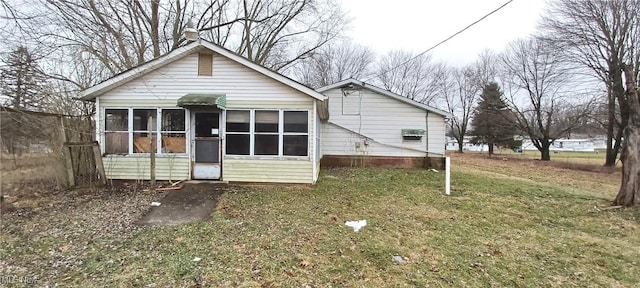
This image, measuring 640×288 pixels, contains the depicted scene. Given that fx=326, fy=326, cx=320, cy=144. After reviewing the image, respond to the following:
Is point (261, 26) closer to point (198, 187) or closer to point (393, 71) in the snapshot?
point (198, 187)

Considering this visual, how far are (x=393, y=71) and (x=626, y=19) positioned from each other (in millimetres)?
24000

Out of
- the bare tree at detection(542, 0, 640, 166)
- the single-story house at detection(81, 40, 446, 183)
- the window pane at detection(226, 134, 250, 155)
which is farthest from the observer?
the bare tree at detection(542, 0, 640, 166)

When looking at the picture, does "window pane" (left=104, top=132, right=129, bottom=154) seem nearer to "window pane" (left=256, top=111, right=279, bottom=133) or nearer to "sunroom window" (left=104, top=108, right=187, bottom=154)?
"sunroom window" (left=104, top=108, right=187, bottom=154)

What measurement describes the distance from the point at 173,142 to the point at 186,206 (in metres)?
2.68

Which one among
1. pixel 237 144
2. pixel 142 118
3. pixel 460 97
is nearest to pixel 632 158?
pixel 237 144

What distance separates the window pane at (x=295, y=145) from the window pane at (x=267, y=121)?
1.43ft

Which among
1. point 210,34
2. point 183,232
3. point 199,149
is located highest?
point 210,34

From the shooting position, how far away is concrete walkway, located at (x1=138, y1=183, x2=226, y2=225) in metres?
5.89

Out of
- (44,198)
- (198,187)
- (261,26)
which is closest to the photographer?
(44,198)

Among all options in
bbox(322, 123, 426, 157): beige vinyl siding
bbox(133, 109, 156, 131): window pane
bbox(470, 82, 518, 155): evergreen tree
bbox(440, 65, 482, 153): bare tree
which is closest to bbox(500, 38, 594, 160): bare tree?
bbox(470, 82, 518, 155): evergreen tree

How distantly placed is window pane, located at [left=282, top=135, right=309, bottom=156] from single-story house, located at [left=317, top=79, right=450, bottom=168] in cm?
477

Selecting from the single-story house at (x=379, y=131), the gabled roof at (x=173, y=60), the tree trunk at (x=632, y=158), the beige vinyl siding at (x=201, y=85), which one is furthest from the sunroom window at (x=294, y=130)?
the tree trunk at (x=632, y=158)

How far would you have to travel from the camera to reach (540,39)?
907 inches

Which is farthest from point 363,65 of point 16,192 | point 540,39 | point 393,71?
point 16,192
